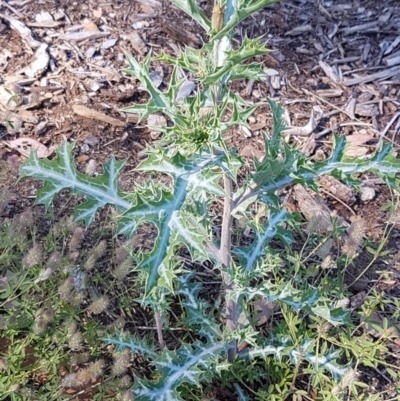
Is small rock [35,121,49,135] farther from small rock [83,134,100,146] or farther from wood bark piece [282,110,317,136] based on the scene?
wood bark piece [282,110,317,136]

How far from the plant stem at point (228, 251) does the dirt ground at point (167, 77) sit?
89 centimetres

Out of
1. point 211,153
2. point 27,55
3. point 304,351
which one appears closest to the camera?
point 211,153

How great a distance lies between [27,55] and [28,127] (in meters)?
0.50

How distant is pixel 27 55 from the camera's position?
3443mm

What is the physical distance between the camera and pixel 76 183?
2098mm

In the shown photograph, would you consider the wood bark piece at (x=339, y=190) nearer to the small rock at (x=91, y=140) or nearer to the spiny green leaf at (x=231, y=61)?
the small rock at (x=91, y=140)

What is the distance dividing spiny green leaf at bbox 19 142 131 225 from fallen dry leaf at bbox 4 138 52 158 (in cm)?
100

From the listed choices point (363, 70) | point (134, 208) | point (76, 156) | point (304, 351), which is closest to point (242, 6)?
point (134, 208)

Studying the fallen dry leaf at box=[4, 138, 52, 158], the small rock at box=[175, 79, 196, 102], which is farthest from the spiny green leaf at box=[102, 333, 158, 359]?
the small rock at box=[175, 79, 196, 102]

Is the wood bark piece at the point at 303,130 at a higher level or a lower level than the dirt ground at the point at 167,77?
lower

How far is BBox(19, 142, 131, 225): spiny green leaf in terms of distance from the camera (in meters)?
2.08

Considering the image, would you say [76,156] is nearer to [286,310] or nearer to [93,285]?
[93,285]

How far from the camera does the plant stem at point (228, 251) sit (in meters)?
1.88

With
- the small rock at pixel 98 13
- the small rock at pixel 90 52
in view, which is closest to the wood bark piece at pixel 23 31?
the small rock at pixel 90 52
